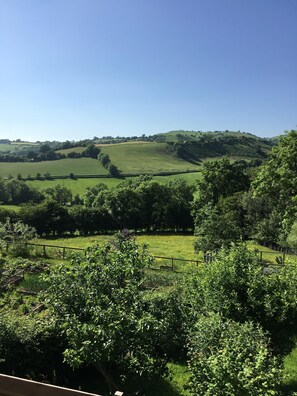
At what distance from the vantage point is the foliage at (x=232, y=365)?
591 centimetres

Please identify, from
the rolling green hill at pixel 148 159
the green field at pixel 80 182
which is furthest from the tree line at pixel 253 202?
the rolling green hill at pixel 148 159

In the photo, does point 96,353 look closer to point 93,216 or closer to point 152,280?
point 152,280

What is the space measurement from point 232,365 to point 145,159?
126721 mm

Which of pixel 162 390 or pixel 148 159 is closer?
pixel 162 390

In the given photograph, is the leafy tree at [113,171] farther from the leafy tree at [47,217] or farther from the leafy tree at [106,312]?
the leafy tree at [106,312]

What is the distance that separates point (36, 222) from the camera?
50406mm

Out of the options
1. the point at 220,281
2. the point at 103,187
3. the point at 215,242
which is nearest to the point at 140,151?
the point at 103,187

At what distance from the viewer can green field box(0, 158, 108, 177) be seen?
4092 inches

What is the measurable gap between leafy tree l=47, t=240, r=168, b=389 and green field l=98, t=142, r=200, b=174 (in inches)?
3981

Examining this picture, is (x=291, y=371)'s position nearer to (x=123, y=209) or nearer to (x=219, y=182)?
(x=219, y=182)

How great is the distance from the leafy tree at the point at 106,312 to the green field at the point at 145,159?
101 m

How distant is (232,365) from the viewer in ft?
20.1

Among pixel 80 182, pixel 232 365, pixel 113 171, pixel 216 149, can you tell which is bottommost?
pixel 80 182

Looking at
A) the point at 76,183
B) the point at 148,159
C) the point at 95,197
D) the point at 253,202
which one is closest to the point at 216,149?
the point at 148,159
